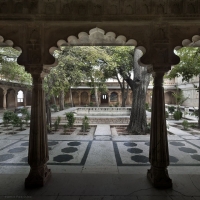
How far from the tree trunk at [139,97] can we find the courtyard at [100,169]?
1732 millimetres

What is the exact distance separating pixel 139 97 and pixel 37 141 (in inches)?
262

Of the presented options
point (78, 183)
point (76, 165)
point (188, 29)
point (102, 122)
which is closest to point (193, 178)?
point (78, 183)

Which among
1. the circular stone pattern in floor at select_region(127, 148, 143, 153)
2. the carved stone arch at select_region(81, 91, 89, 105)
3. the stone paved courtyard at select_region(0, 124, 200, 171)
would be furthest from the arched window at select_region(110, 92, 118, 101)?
the circular stone pattern in floor at select_region(127, 148, 143, 153)

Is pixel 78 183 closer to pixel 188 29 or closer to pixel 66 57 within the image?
pixel 188 29

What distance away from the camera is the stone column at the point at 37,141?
10.1ft

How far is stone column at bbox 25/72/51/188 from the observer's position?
3072 mm

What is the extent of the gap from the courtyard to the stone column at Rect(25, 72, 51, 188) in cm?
20

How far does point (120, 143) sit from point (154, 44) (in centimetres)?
447

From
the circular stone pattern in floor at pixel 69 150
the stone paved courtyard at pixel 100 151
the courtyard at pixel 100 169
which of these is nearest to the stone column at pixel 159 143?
the courtyard at pixel 100 169

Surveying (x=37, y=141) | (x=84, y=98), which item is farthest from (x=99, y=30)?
(x=84, y=98)

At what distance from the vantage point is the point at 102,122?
38.1ft

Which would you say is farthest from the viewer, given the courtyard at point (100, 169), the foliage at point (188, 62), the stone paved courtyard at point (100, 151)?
the foliage at point (188, 62)

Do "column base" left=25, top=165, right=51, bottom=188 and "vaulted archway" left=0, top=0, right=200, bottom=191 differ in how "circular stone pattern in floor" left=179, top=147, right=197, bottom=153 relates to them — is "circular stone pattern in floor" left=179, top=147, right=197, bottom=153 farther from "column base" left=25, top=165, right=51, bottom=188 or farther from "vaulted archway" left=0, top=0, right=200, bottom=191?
"column base" left=25, top=165, right=51, bottom=188

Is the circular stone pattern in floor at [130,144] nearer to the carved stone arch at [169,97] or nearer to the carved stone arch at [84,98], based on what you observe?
the carved stone arch at [84,98]
